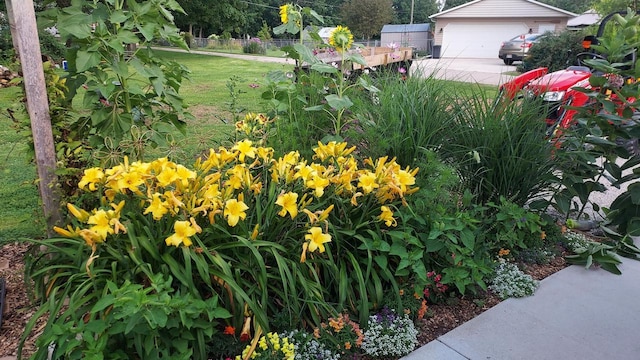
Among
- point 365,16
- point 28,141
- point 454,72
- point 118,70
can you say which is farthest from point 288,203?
point 365,16

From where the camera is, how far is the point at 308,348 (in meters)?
1.95

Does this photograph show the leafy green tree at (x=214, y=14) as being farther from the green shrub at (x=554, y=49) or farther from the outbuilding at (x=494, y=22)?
the green shrub at (x=554, y=49)

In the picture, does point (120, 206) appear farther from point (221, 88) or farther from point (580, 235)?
point (221, 88)

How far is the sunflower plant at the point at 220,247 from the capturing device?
1.80 metres

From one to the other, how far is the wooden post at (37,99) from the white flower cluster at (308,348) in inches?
57.5

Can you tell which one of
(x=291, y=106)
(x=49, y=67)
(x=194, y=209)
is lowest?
(x=194, y=209)

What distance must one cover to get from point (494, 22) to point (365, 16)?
1777 cm

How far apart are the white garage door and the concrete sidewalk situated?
28.3 m

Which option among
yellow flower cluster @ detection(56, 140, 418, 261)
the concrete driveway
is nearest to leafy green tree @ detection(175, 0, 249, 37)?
the concrete driveway

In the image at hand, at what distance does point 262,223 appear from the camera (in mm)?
2289

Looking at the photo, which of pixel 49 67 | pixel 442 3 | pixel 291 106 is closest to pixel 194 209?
pixel 49 67

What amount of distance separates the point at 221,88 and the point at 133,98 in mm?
7903

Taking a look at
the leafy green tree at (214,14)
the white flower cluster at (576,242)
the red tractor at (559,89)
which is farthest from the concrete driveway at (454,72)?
the leafy green tree at (214,14)

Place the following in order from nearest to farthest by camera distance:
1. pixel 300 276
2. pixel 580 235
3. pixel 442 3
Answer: pixel 300 276 → pixel 580 235 → pixel 442 3
